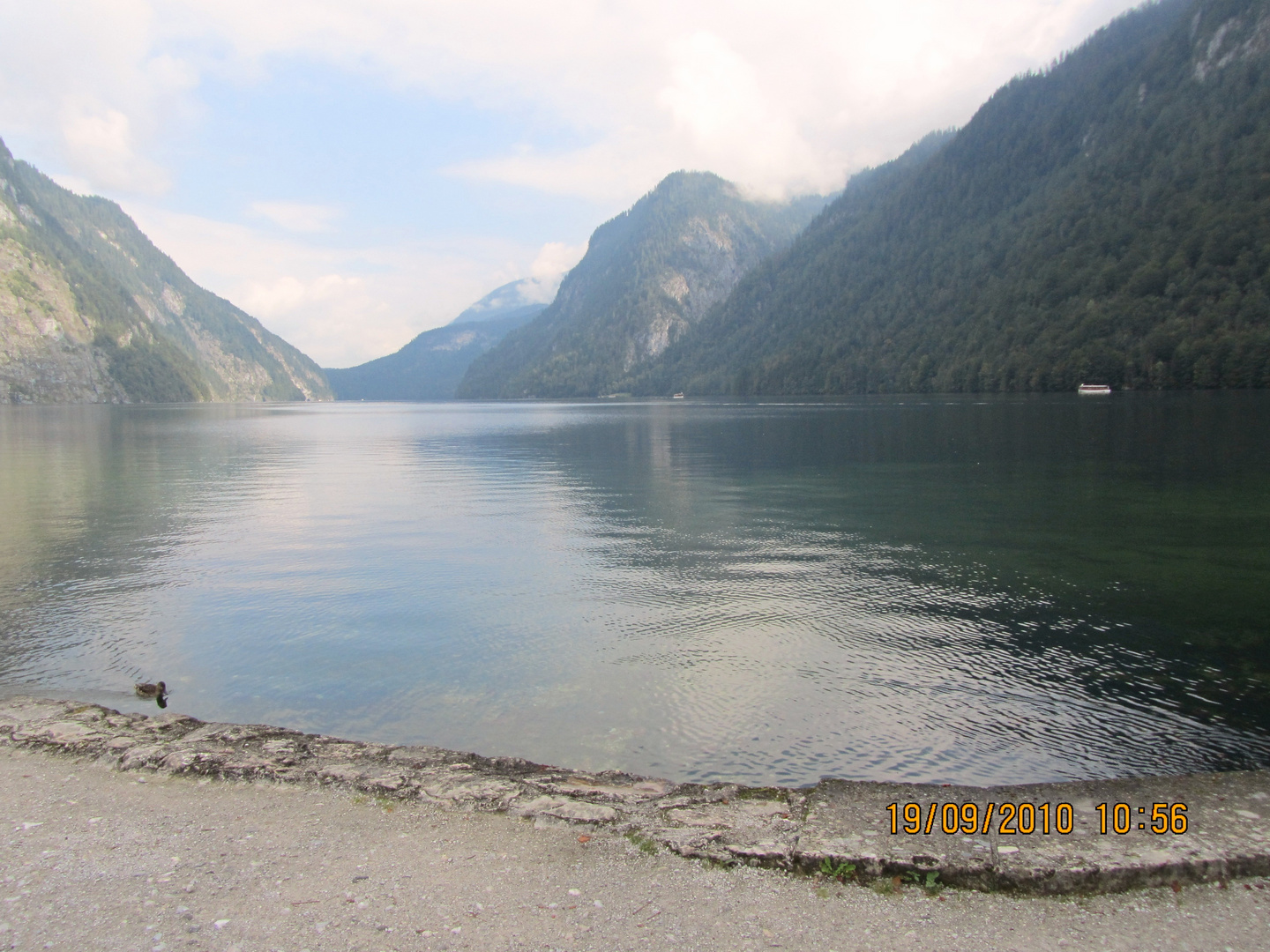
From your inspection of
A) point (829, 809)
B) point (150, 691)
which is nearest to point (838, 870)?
point (829, 809)

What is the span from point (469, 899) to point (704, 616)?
33.5 feet

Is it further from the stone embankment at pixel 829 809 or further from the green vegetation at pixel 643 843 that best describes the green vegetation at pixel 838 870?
the green vegetation at pixel 643 843

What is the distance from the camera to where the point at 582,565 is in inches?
818

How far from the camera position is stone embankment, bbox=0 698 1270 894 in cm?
621

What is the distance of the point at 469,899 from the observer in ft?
19.5

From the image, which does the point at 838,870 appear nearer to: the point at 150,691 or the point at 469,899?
the point at 469,899

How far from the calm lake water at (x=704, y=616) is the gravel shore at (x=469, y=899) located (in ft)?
10.3

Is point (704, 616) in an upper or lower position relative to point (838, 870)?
lower

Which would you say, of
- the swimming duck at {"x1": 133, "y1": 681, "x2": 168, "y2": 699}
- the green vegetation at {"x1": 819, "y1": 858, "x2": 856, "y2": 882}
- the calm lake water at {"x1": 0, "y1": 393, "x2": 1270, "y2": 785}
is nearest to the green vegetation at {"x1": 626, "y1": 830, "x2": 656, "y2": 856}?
the green vegetation at {"x1": 819, "y1": 858, "x2": 856, "y2": 882}

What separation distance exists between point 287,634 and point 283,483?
1088 inches

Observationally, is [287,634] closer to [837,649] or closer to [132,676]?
[132,676]

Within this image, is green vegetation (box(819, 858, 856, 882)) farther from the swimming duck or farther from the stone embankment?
the swimming duck

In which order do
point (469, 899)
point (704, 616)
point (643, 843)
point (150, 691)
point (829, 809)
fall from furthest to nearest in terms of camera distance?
point (704, 616), point (150, 691), point (829, 809), point (643, 843), point (469, 899)

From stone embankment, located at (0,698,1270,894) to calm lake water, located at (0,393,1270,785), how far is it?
1448 mm
